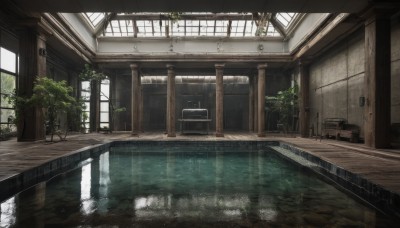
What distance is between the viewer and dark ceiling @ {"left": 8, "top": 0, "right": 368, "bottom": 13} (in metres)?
5.89

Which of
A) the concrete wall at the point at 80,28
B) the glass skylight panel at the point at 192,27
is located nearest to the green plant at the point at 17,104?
the concrete wall at the point at 80,28

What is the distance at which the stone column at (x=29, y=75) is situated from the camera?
8.30 meters

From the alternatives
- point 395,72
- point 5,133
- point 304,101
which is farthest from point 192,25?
point 5,133

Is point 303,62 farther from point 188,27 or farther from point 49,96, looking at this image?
point 49,96

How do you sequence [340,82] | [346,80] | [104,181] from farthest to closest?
[340,82] < [346,80] < [104,181]

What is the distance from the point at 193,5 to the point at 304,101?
28.0ft

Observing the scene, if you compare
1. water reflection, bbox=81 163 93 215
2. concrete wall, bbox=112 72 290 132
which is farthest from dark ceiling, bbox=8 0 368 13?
concrete wall, bbox=112 72 290 132

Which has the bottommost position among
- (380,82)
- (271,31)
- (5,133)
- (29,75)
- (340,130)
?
(5,133)

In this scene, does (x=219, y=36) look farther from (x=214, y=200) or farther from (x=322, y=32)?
(x=214, y=200)

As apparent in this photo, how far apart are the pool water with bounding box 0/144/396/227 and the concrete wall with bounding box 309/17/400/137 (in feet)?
14.1

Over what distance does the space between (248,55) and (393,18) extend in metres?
6.15

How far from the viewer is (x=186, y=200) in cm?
385

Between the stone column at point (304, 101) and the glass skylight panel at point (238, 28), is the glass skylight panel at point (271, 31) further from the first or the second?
the stone column at point (304, 101)

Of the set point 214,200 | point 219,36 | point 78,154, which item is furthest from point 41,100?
point 219,36
